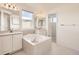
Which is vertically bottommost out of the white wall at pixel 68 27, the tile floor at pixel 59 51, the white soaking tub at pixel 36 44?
the tile floor at pixel 59 51

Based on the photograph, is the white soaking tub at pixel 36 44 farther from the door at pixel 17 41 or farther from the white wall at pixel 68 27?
the white wall at pixel 68 27

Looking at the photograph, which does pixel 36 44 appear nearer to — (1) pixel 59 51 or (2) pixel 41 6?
(1) pixel 59 51

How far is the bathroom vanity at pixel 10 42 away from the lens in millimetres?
1771

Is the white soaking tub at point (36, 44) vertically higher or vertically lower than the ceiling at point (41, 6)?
lower

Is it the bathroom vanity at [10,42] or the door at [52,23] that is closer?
the bathroom vanity at [10,42]

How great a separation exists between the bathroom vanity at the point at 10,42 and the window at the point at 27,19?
0.19m

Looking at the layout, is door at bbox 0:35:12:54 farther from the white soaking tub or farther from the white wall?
the white wall

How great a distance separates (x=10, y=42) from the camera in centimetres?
182

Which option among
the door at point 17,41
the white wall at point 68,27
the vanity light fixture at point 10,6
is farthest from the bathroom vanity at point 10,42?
the white wall at point 68,27

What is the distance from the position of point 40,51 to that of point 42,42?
0.57 feet

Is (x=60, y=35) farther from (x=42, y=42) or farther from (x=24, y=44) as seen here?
(x=24, y=44)

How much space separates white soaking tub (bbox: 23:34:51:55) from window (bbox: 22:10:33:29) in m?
0.19

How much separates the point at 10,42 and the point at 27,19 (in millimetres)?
537
